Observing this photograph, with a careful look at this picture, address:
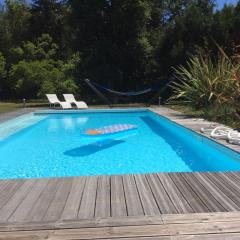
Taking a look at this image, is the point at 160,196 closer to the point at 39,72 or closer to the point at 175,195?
the point at 175,195

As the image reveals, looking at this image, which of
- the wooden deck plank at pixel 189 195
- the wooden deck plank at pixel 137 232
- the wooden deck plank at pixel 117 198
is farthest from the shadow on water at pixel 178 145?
the wooden deck plank at pixel 137 232

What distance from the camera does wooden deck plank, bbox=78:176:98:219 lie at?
3.26m

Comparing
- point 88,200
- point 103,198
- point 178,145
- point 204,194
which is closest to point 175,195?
point 204,194

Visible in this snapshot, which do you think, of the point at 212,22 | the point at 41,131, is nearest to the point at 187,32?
the point at 212,22

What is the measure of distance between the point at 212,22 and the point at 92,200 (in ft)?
50.5

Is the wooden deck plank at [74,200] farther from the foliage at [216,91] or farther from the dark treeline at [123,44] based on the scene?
the dark treeline at [123,44]

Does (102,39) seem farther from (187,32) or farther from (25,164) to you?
(25,164)

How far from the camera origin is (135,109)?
1538 centimetres

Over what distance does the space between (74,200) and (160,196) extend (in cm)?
77

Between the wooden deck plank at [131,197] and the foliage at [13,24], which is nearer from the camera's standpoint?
the wooden deck plank at [131,197]

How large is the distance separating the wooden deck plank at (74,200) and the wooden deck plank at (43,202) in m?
0.16

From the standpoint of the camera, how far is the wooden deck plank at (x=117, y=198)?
10.8ft

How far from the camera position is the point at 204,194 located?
12.4 feet

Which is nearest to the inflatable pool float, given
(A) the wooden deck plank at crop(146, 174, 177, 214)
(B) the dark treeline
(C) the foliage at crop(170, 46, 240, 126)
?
(C) the foliage at crop(170, 46, 240, 126)
